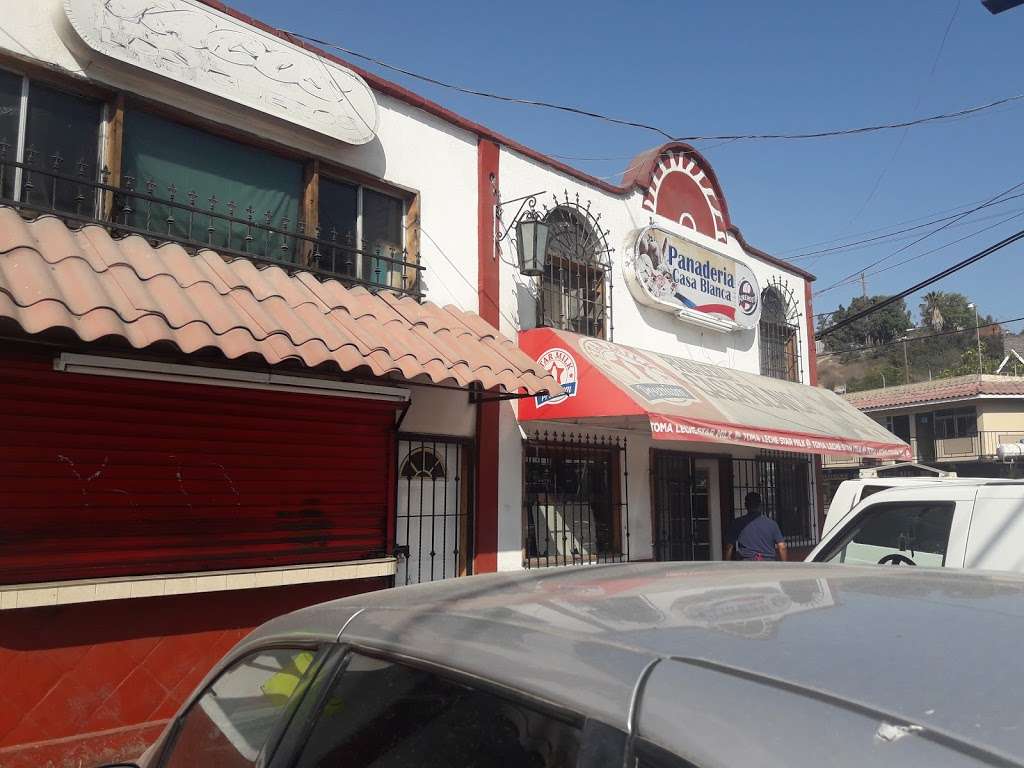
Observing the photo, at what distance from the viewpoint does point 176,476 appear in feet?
18.4

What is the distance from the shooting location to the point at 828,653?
1.23 metres

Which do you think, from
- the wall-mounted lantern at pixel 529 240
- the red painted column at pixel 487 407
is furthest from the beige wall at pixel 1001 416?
the red painted column at pixel 487 407

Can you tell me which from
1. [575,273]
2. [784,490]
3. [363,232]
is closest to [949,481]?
[363,232]

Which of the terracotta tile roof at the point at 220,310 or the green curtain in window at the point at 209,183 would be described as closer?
the terracotta tile roof at the point at 220,310

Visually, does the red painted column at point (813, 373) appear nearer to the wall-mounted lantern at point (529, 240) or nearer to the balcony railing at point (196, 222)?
the wall-mounted lantern at point (529, 240)

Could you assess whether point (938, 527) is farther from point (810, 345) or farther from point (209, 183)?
point (810, 345)

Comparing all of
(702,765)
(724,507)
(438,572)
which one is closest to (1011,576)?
(702,765)

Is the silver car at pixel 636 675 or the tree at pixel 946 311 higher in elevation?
the tree at pixel 946 311

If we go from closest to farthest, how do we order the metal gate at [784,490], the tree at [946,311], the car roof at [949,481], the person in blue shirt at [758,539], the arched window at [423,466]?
the car roof at [949,481] → the arched window at [423,466] → the person in blue shirt at [758,539] → the metal gate at [784,490] → the tree at [946,311]

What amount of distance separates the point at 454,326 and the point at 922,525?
408 cm

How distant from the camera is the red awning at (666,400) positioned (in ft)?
24.5

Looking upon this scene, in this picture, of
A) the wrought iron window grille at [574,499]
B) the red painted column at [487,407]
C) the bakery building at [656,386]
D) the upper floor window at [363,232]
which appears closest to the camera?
the upper floor window at [363,232]

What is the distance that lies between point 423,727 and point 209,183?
5806 mm

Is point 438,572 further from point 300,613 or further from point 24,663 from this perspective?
point 300,613
